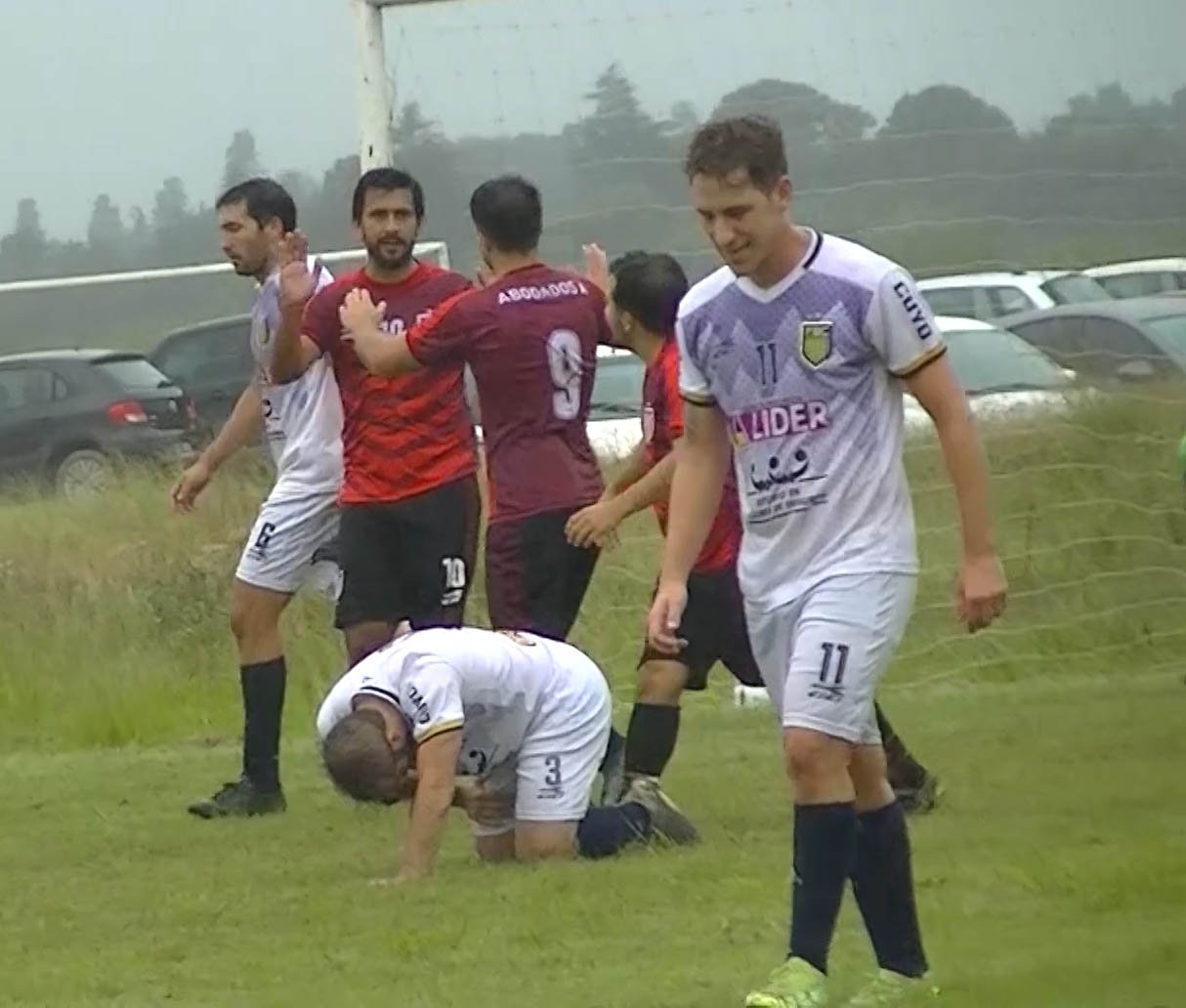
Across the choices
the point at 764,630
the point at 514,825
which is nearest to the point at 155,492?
the point at 514,825

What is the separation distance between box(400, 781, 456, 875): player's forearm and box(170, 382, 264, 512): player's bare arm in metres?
2.53

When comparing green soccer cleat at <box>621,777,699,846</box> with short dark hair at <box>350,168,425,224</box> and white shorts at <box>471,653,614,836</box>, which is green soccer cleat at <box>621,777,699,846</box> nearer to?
white shorts at <box>471,653,614,836</box>

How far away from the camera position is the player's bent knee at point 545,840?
834 centimetres

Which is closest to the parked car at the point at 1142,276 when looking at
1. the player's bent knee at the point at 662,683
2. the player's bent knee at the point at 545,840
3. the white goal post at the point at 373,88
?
the white goal post at the point at 373,88

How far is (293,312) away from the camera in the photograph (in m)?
9.25

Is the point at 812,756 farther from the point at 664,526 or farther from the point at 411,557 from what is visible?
the point at 411,557

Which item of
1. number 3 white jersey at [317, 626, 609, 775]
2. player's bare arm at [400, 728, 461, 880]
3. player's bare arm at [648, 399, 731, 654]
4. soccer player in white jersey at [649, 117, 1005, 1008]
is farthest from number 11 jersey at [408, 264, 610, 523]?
soccer player in white jersey at [649, 117, 1005, 1008]

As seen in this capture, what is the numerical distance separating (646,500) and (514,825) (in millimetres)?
1065

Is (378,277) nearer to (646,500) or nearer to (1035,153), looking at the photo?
(646,500)

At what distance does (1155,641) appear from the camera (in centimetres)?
1307

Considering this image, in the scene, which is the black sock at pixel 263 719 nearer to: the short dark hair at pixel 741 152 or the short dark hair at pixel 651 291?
the short dark hair at pixel 651 291

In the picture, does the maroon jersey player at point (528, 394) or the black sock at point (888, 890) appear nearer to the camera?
the black sock at point (888, 890)

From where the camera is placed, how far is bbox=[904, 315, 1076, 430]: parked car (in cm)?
1318

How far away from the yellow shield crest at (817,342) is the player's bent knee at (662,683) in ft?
9.86
